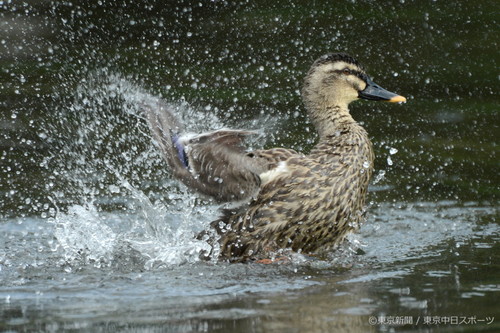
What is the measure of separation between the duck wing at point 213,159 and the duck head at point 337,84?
0.74 meters

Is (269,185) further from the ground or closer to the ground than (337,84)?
closer to the ground

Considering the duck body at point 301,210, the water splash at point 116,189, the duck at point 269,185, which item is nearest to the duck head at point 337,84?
the duck at point 269,185

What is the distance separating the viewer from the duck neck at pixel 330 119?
264 inches

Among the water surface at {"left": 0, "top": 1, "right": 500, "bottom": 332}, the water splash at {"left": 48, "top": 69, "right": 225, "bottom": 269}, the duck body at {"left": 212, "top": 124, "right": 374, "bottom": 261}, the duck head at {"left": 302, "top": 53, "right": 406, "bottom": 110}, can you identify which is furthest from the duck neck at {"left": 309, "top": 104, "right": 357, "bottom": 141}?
the water splash at {"left": 48, "top": 69, "right": 225, "bottom": 269}

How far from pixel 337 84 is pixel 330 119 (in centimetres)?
28

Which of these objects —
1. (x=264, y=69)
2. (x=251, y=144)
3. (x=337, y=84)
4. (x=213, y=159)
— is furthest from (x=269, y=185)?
(x=264, y=69)

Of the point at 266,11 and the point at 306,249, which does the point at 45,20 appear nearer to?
the point at 266,11

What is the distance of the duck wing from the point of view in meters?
5.81

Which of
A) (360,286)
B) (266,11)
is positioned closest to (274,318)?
(360,286)

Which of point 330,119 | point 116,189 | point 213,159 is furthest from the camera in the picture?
point 116,189

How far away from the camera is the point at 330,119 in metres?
6.78

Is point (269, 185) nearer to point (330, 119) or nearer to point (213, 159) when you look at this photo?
point (213, 159)

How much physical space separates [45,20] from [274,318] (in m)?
6.18

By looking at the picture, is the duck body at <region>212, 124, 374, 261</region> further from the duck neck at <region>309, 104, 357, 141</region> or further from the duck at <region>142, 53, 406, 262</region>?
the duck neck at <region>309, 104, 357, 141</region>
